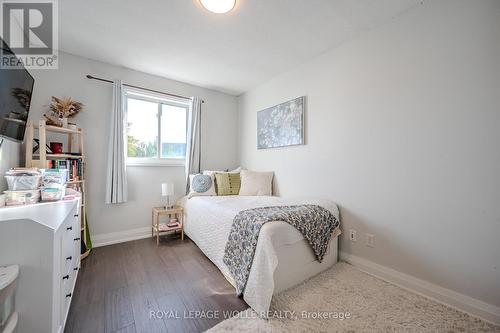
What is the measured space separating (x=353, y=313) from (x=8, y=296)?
76.5 inches

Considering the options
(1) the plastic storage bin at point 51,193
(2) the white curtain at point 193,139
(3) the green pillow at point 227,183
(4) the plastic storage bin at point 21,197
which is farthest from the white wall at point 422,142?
(4) the plastic storage bin at point 21,197

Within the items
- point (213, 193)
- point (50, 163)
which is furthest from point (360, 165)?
point (50, 163)

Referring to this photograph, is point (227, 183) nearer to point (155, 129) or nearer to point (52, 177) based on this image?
point (155, 129)

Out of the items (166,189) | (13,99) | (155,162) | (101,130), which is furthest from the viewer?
(155,162)

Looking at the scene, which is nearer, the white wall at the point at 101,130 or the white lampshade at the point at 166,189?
the white wall at the point at 101,130

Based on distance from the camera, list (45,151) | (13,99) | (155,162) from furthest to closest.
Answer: (155,162), (45,151), (13,99)

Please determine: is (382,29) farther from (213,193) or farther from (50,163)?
(50,163)

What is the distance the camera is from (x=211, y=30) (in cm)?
197

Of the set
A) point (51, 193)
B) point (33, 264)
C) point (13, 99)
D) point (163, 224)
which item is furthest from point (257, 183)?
point (13, 99)

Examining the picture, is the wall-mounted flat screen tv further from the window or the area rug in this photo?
the area rug

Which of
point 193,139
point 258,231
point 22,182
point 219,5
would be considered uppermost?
point 219,5

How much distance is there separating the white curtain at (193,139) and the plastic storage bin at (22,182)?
1794 millimetres

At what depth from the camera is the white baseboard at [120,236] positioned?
2.54 metres

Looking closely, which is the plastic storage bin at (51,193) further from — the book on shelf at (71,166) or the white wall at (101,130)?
the white wall at (101,130)
